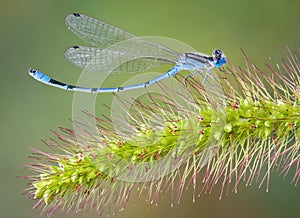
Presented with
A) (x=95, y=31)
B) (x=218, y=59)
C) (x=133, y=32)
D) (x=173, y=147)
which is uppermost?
(x=133, y=32)

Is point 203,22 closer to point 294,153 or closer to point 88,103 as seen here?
point 88,103

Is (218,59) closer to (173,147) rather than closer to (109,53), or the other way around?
(109,53)

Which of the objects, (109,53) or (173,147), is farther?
(109,53)

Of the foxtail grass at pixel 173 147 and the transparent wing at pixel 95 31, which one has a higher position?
the transparent wing at pixel 95 31

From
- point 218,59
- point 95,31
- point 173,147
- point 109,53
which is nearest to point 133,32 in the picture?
point 95,31

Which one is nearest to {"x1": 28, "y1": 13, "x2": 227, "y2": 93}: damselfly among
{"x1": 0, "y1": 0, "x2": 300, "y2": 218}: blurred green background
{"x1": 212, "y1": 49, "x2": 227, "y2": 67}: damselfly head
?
{"x1": 212, "y1": 49, "x2": 227, "y2": 67}: damselfly head

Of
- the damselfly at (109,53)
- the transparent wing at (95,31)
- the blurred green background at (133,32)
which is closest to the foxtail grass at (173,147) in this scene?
the damselfly at (109,53)

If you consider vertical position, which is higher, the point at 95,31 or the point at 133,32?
the point at 133,32

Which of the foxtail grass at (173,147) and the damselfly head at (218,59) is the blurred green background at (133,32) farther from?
the foxtail grass at (173,147)
